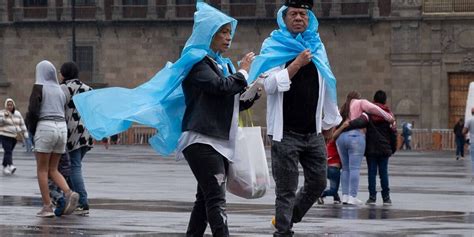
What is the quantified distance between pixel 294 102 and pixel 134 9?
2198 inches

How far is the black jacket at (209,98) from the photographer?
41.5 ft

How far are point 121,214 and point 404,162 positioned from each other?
25.5 meters

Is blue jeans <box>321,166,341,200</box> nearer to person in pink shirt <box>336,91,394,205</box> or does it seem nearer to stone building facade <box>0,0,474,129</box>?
person in pink shirt <box>336,91,394,205</box>

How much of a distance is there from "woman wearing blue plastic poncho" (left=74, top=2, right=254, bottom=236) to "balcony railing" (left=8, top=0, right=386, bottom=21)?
51.9m

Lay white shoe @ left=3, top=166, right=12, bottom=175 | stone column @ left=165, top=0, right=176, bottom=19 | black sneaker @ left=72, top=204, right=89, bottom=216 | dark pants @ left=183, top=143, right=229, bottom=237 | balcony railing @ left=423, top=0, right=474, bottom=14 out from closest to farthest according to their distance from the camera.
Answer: dark pants @ left=183, top=143, right=229, bottom=237 < black sneaker @ left=72, top=204, right=89, bottom=216 < white shoe @ left=3, top=166, right=12, bottom=175 < balcony railing @ left=423, top=0, right=474, bottom=14 < stone column @ left=165, top=0, right=176, bottom=19

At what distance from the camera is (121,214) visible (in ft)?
59.7

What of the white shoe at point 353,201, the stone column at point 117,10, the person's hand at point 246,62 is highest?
the stone column at point 117,10

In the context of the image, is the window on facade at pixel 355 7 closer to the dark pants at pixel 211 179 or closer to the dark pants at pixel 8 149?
the dark pants at pixel 8 149

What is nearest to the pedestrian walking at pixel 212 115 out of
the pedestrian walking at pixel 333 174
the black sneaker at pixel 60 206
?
the black sneaker at pixel 60 206

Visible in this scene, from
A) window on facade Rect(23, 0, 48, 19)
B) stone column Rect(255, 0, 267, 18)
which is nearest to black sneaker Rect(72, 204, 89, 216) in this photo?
stone column Rect(255, 0, 267, 18)

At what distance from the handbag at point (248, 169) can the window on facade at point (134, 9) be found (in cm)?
5579

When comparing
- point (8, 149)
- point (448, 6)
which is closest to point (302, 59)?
point (8, 149)

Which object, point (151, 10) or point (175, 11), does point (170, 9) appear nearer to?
point (175, 11)

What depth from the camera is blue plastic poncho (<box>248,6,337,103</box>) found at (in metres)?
13.3
